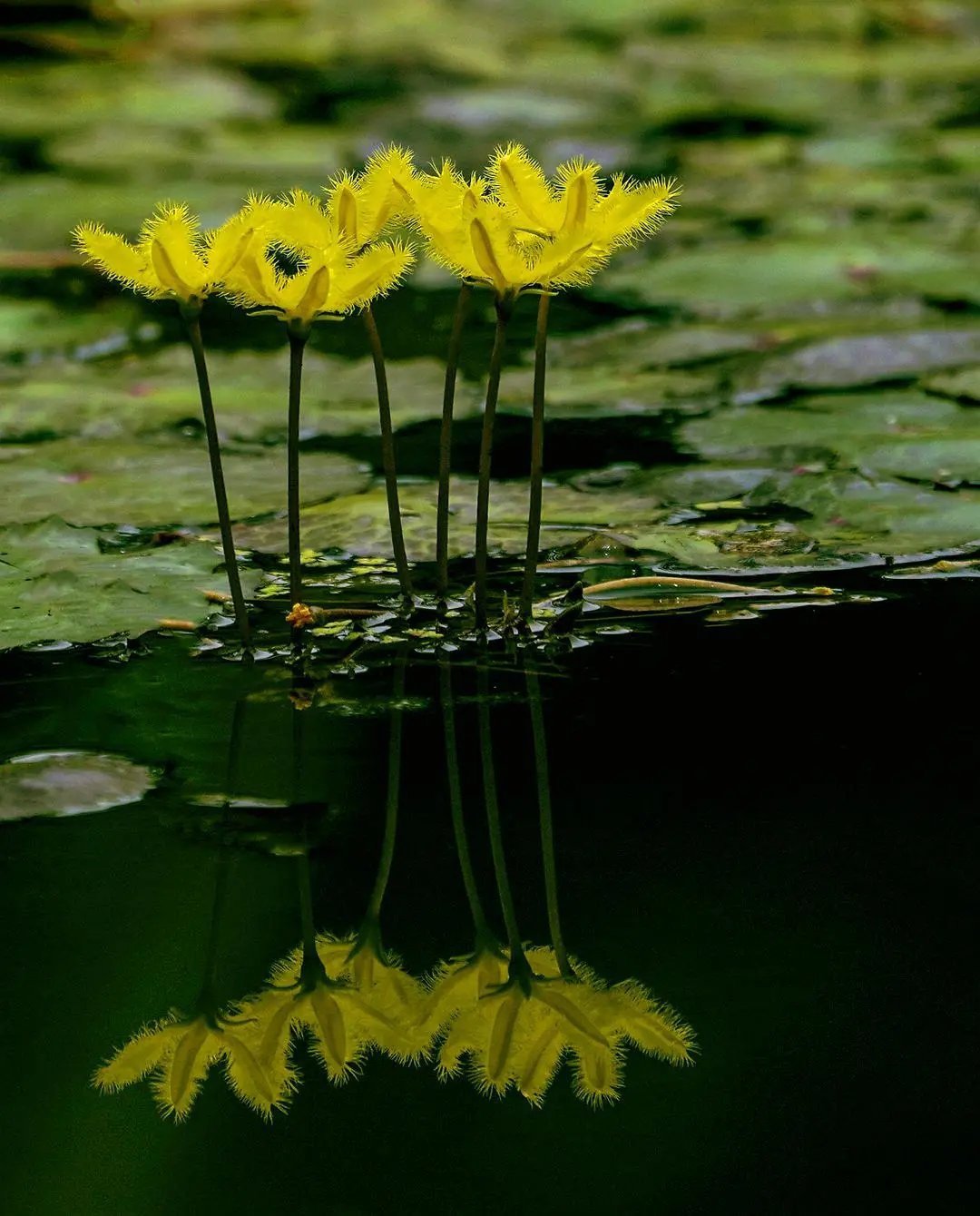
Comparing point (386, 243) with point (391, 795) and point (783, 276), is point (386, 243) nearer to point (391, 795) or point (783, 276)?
point (391, 795)

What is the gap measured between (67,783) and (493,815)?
0.26 m

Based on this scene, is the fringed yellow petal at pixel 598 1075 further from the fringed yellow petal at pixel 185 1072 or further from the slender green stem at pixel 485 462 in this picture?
the slender green stem at pixel 485 462

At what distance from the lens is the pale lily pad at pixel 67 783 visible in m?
0.88

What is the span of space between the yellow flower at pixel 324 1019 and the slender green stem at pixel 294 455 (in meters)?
0.48

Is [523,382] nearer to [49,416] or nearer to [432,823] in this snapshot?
[49,416]

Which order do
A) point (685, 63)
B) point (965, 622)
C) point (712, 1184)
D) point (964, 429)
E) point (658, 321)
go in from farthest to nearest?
point (685, 63) < point (658, 321) < point (964, 429) < point (965, 622) < point (712, 1184)

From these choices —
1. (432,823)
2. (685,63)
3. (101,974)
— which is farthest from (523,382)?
(685,63)

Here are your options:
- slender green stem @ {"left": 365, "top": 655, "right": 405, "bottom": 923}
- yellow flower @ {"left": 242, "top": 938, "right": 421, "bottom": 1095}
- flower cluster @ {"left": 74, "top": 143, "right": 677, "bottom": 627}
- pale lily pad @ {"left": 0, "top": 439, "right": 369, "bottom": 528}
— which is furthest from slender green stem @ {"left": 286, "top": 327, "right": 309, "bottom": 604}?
yellow flower @ {"left": 242, "top": 938, "right": 421, "bottom": 1095}

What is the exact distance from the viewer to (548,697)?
105 centimetres

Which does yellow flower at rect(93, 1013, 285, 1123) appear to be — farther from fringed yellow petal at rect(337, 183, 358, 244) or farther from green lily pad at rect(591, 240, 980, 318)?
green lily pad at rect(591, 240, 980, 318)

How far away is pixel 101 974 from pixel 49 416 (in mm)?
1285

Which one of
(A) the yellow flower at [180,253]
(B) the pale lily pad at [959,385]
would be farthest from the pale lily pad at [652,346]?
(A) the yellow flower at [180,253]

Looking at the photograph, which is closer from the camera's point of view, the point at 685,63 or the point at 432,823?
the point at 432,823

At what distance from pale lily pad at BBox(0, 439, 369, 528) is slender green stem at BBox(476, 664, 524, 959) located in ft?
1.75
